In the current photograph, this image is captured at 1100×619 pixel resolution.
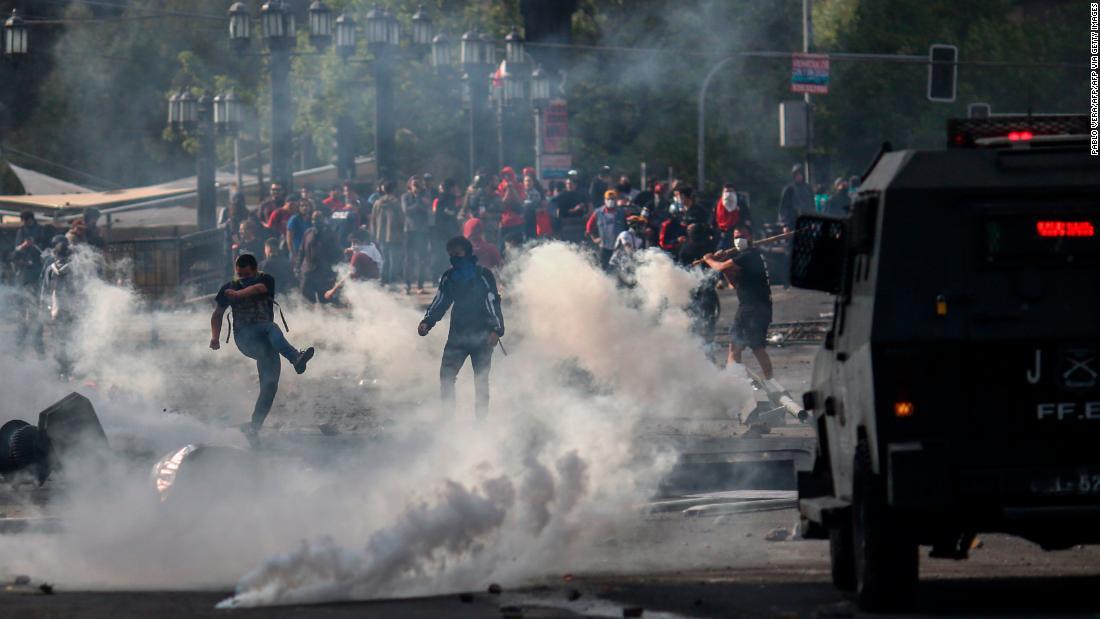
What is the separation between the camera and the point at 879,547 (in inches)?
283

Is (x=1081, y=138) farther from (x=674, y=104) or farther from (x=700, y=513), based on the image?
(x=674, y=104)

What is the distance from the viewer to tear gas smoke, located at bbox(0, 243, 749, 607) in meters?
8.59

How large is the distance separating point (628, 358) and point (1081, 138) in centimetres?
802

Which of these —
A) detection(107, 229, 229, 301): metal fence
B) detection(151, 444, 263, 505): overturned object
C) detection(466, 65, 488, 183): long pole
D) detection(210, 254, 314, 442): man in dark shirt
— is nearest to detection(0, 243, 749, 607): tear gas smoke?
detection(151, 444, 263, 505): overturned object

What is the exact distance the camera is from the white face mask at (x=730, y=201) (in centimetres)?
2472

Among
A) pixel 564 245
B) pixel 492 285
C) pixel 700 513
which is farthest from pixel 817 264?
pixel 564 245

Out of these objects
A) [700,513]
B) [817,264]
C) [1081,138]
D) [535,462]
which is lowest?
[700,513]

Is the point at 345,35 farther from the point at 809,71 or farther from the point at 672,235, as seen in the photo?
the point at 672,235

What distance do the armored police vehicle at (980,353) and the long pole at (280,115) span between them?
1710 centimetres

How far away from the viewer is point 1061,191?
23.0ft

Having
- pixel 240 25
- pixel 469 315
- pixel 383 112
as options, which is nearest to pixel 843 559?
pixel 469 315

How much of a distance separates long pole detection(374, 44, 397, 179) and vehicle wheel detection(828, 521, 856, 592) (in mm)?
19204

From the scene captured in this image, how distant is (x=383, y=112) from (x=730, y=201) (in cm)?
553

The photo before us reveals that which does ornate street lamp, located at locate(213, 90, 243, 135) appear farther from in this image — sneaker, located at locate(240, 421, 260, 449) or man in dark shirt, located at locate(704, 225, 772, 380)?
man in dark shirt, located at locate(704, 225, 772, 380)
